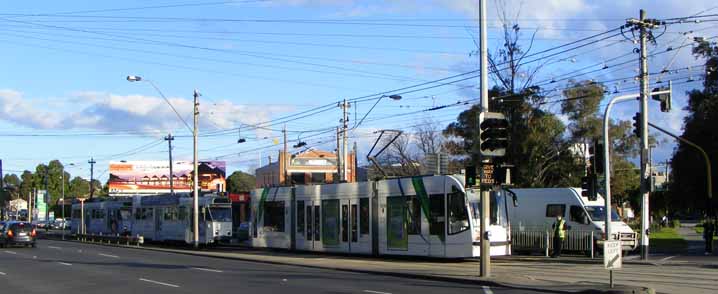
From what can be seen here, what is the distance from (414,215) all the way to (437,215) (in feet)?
4.04

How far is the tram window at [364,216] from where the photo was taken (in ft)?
103

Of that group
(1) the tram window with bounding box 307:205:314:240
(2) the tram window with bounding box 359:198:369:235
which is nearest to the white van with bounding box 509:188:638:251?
(2) the tram window with bounding box 359:198:369:235

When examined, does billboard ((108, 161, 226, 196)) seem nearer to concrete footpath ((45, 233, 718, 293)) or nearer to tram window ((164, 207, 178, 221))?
tram window ((164, 207, 178, 221))

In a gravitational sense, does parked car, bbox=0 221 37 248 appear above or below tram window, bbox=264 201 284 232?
below

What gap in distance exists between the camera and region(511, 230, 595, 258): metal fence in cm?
3272

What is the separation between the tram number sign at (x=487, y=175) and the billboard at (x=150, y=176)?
83.3m

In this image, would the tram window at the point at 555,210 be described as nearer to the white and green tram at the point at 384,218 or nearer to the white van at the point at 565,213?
the white van at the point at 565,213

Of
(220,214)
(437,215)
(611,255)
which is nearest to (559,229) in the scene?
(437,215)

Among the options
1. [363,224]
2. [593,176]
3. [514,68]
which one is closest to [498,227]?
[593,176]

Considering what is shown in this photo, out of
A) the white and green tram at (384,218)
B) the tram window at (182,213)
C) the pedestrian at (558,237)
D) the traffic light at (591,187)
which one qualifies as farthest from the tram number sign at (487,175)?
the tram window at (182,213)

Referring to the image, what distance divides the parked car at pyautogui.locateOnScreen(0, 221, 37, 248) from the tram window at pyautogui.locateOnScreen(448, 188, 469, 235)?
28263 mm

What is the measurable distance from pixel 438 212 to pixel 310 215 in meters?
8.27

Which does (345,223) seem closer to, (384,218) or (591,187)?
(384,218)

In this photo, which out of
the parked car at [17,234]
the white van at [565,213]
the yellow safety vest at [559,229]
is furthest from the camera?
the parked car at [17,234]
